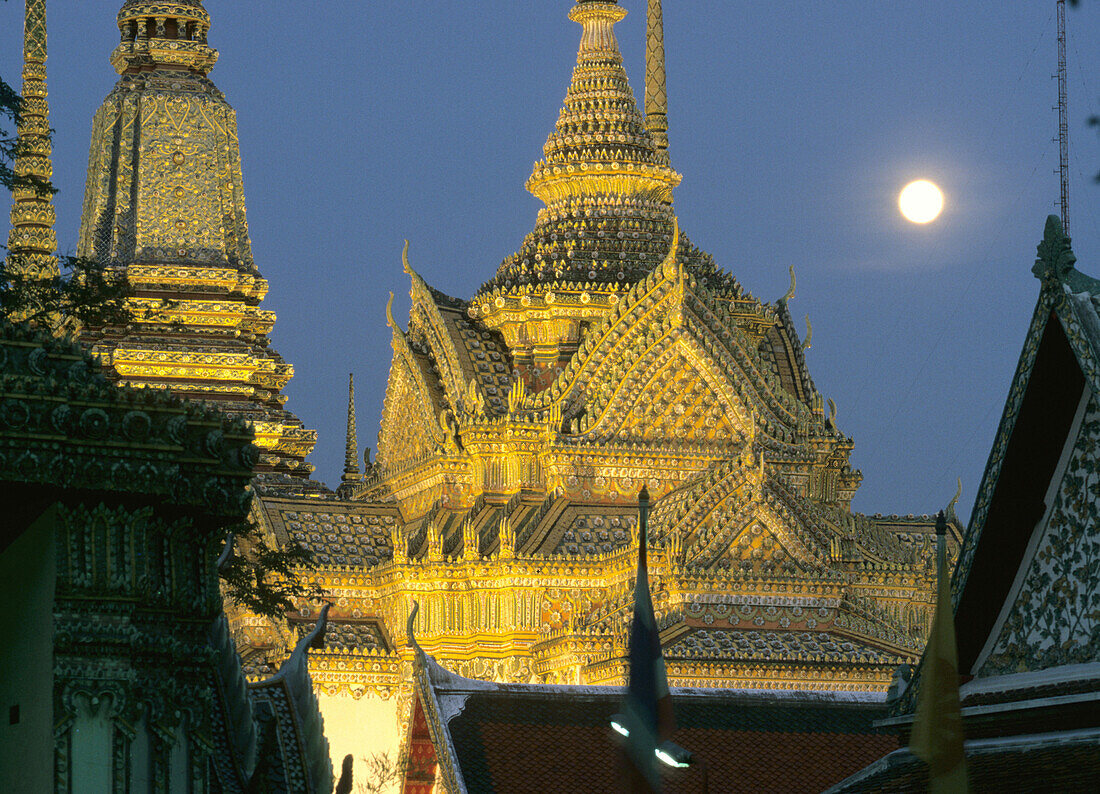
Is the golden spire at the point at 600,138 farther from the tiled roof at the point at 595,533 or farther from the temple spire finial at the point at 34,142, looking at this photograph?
the temple spire finial at the point at 34,142

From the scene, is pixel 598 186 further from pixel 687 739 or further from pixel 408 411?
pixel 687 739

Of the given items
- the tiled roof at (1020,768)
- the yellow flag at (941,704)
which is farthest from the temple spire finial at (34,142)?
the yellow flag at (941,704)

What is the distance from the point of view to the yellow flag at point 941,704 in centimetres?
1190

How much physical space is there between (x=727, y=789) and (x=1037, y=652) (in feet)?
26.6

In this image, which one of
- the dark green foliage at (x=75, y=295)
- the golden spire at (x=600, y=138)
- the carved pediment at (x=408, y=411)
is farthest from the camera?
the golden spire at (x=600, y=138)

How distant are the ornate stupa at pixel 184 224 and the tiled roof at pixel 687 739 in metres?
16.1

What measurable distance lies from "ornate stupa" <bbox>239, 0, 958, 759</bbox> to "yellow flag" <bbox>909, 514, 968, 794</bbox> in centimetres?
1753

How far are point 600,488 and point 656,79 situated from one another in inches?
429

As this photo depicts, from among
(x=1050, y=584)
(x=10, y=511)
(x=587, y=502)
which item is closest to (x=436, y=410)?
(x=587, y=502)

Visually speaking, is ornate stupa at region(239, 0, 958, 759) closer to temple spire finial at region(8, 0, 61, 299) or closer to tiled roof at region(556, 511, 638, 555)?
tiled roof at region(556, 511, 638, 555)

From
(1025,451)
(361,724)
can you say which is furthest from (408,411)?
(1025,451)

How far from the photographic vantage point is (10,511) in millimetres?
9961

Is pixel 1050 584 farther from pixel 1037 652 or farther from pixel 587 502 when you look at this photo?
pixel 587 502

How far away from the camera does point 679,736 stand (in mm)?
21719
